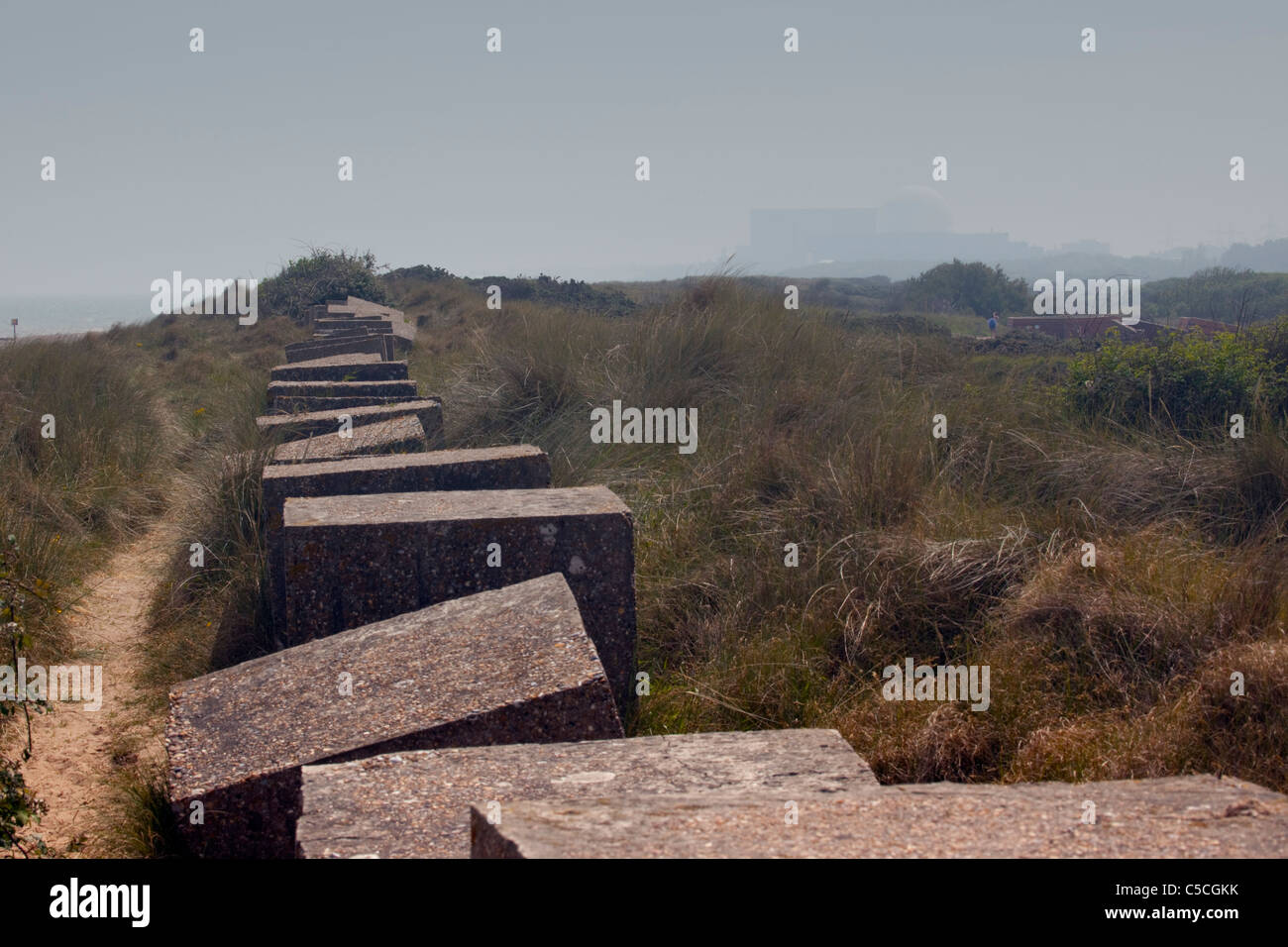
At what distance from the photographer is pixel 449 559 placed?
3.62m

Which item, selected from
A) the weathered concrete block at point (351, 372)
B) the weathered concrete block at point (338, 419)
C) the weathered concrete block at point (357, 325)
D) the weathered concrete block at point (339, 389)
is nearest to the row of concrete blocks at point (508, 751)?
the weathered concrete block at point (338, 419)

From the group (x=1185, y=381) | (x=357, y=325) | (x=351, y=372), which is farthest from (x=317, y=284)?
(x=1185, y=381)

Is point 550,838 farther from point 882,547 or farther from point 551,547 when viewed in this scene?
point 882,547

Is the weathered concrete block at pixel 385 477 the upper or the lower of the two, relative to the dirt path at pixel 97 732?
upper

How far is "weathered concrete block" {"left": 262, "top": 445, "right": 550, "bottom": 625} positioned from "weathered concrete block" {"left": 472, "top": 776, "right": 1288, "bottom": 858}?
2.78 m

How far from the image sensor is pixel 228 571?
495 cm

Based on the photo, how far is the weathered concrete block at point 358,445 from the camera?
5262 millimetres

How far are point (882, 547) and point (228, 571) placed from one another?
3.16m

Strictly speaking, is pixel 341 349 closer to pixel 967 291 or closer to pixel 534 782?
pixel 534 782

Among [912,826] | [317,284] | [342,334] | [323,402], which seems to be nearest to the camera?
[912,826]

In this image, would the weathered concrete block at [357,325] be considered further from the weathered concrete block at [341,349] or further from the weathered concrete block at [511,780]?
the weathered concrete block at [511,780]

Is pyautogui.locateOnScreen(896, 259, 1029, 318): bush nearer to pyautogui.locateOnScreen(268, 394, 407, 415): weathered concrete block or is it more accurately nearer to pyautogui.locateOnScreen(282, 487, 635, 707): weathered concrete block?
pyautogui.locateOnScreen(268, 394, 407, 415): weathered concrete block

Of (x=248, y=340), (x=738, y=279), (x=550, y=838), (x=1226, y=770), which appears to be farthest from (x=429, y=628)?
(x=248, y=340)

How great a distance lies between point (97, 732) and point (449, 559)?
1.54 metres
